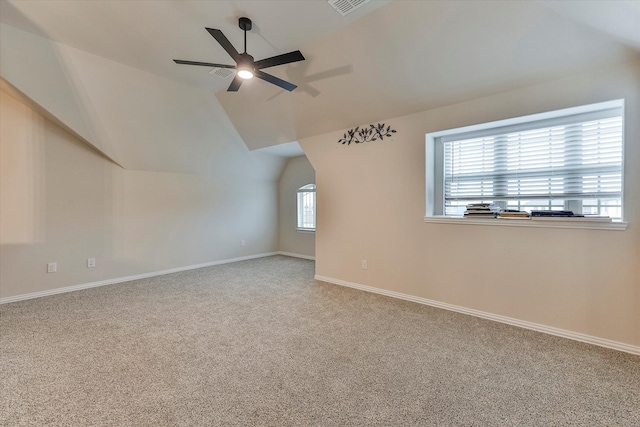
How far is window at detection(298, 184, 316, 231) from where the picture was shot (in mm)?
6367

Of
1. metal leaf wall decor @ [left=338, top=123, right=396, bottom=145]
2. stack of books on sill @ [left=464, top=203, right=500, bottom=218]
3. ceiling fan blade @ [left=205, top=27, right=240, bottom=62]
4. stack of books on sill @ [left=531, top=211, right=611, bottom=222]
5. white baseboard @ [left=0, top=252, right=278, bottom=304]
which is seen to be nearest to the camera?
ceiling fan blade @ [left=205, top=27, right=240, bottom=62]

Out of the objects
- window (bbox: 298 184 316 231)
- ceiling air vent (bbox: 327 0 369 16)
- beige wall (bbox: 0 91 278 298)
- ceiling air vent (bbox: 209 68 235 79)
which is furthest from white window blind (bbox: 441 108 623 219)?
beige wall (bbox: 0 91 278 298)

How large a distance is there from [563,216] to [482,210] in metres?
0.67

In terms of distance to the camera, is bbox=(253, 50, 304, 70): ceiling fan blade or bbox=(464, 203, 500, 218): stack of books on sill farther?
bbox=(464, 203, 500, 218): stack of books on sill

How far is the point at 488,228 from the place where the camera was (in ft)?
9.78

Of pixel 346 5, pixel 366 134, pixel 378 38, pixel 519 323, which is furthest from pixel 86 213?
pixel 519 323

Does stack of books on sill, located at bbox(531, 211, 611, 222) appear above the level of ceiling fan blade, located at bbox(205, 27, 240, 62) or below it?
below

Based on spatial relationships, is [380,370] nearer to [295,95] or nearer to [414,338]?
[414,338]

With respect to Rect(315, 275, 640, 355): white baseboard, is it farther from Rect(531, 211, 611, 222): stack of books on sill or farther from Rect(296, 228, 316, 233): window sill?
Rect(296, 228, 316, 233): window sill

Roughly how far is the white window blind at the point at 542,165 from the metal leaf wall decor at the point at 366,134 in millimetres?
724

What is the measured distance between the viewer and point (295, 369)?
202 cm

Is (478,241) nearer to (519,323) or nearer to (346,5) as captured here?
(519,323)

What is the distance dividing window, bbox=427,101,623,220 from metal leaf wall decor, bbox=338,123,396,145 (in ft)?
1.89

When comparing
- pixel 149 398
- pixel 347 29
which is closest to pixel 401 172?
pixel 347 29
